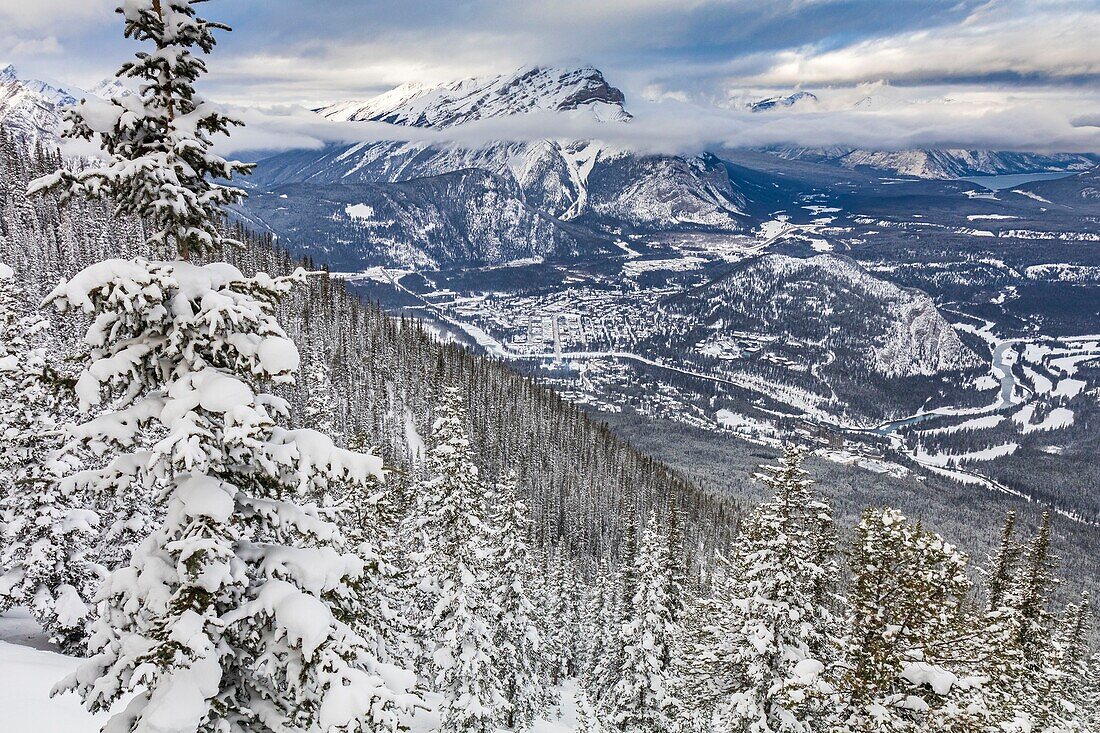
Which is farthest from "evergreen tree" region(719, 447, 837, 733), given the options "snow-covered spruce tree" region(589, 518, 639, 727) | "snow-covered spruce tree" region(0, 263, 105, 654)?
"snow-covered spruce tree" region(0, 263, 105, 654)

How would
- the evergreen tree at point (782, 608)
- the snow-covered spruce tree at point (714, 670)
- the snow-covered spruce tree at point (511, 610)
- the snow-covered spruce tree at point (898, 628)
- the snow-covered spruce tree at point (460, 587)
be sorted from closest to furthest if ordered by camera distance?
1. the snow-covered spruce tree at point (898, 628)
2. the evergreen tree at point (782, 608)
3. the snow-covered spruce tree at point (714, 670)
4. the snow-covered spruce tree at point (460, 587)
5. the snow-covered spruce tree at point (511, 610)

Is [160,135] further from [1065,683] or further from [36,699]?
[1065,683]

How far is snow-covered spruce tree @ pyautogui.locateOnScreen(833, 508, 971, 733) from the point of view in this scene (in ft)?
52.2

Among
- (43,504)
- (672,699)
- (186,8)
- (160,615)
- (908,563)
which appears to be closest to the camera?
(160,615)

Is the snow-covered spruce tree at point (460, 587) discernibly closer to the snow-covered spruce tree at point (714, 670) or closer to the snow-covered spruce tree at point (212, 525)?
the snow-covered spruce tree at point (714, 670)

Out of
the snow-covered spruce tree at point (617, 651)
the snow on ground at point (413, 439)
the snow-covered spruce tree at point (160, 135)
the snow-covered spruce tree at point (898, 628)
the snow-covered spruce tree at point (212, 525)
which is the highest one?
the snow-covered spruce tree at point (160, 135)

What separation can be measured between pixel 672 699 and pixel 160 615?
98.0ft

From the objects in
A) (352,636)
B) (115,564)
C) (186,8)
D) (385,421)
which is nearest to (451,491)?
(115,564)

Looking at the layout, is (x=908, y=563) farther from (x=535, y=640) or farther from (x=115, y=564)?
(x=115, y=564)

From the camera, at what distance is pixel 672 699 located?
1223 inches

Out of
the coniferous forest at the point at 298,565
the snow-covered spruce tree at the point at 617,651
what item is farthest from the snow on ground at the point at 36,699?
the snow-covered spruce tree at the point at 617,651

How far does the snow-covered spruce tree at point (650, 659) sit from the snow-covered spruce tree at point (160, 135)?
92.7ft

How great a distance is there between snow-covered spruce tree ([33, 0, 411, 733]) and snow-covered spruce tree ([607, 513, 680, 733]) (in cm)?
2529

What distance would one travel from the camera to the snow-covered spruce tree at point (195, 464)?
697 cm
